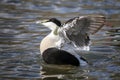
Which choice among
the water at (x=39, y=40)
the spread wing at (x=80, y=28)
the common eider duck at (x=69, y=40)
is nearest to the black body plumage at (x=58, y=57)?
the common eider duck at (x=69, y=40)

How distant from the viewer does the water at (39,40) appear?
11656mm

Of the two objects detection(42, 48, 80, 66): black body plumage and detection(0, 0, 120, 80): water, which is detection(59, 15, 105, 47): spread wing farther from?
detection(0, 0, 120, 80): water

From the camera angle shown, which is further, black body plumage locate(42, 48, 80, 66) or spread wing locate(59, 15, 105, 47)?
black body plumage locate(42, 48, 80, 66)

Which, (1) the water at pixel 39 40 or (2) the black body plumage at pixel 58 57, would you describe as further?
(2) the black body plumage at pixel 58 57

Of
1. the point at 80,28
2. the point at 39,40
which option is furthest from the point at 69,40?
the point at 39,40

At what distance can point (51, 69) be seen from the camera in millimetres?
12172

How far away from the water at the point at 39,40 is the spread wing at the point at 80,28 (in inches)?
25.4

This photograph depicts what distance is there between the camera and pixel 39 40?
1517 cm

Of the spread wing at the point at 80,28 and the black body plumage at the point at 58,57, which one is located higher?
the spread wing at the point at 80,28

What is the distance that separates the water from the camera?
11.7m

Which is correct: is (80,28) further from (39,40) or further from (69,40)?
(39,40)

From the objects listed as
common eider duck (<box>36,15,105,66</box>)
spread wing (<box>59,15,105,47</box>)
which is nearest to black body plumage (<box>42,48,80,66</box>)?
common eider duck (<box>36,15,105,66</box>)

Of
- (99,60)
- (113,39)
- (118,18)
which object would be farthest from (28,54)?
(118,18)

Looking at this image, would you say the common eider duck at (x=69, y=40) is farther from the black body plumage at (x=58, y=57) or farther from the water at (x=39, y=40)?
the water at (x=39, y=40)
